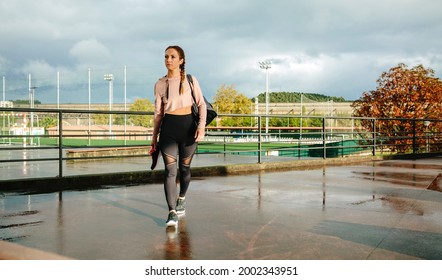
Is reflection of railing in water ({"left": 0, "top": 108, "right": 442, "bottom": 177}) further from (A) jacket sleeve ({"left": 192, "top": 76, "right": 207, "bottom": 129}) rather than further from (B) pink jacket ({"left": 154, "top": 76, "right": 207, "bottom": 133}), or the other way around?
(A) jacket sleeve ({"left": 192, "top": 76, "right": 207, "bottom": 129})

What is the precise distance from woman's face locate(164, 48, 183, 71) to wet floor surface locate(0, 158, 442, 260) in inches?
55.1

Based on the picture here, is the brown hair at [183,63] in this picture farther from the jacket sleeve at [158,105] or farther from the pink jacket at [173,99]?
the jacket sleeve at [158,105]

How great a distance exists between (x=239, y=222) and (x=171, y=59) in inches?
61.9

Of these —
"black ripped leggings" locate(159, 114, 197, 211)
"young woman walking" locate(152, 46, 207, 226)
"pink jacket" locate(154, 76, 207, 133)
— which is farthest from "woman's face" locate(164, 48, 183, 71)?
"black ripped leggings" locate(159, 114, 197, 211)

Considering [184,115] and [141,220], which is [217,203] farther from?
[184,115]

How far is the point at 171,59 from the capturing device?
3852 millimetres

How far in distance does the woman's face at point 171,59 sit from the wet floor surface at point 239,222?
55.1 inches

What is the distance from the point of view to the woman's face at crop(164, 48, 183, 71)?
3.85m

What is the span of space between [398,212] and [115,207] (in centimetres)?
295

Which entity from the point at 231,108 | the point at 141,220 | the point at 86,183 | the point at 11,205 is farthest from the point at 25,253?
the point at 231,108

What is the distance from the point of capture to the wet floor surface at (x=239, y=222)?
300 cm

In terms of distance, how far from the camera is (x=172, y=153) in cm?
391

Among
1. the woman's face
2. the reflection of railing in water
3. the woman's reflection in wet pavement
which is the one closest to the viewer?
the woman's reflection in wet pavement

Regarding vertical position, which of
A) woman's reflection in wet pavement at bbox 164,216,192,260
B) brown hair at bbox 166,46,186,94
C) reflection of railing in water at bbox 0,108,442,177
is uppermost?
brown hair at bbox 166,46,186,94
